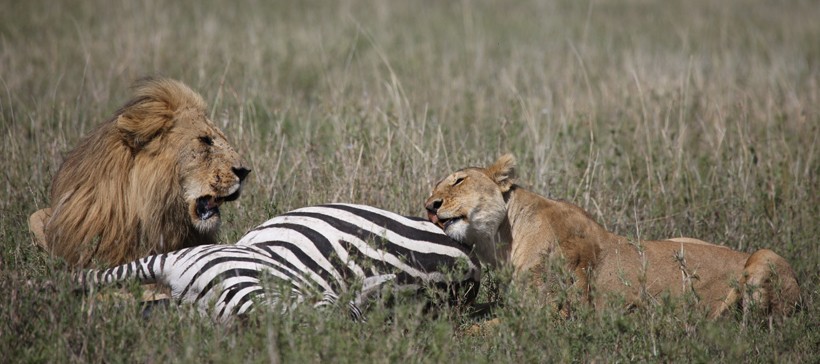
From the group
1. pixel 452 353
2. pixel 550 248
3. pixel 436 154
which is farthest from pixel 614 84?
pixel 452 353

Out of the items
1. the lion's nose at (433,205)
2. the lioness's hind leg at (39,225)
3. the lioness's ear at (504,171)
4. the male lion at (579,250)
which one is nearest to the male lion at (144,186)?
the lioness's hind leg at (39,225)

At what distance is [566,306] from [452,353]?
893mm

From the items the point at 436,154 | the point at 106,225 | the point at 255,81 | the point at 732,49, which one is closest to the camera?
the point at 106,225

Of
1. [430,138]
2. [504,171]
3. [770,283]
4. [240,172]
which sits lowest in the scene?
[430,138]

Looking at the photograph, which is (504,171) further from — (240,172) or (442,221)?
(240,172)

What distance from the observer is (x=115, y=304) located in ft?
13.6

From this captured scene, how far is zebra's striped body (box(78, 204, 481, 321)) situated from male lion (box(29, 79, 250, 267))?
28 cm

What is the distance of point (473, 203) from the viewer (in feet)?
17.6

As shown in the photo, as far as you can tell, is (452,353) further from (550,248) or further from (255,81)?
(255,81)

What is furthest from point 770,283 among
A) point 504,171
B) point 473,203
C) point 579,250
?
point 473,203

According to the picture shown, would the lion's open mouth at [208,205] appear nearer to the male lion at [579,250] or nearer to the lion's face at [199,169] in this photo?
the lion's face at [199,169]

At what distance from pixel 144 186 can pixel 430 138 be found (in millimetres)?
3334

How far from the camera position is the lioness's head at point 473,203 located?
17.4 feet

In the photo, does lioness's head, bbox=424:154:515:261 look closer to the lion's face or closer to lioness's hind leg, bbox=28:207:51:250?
the lion's face
